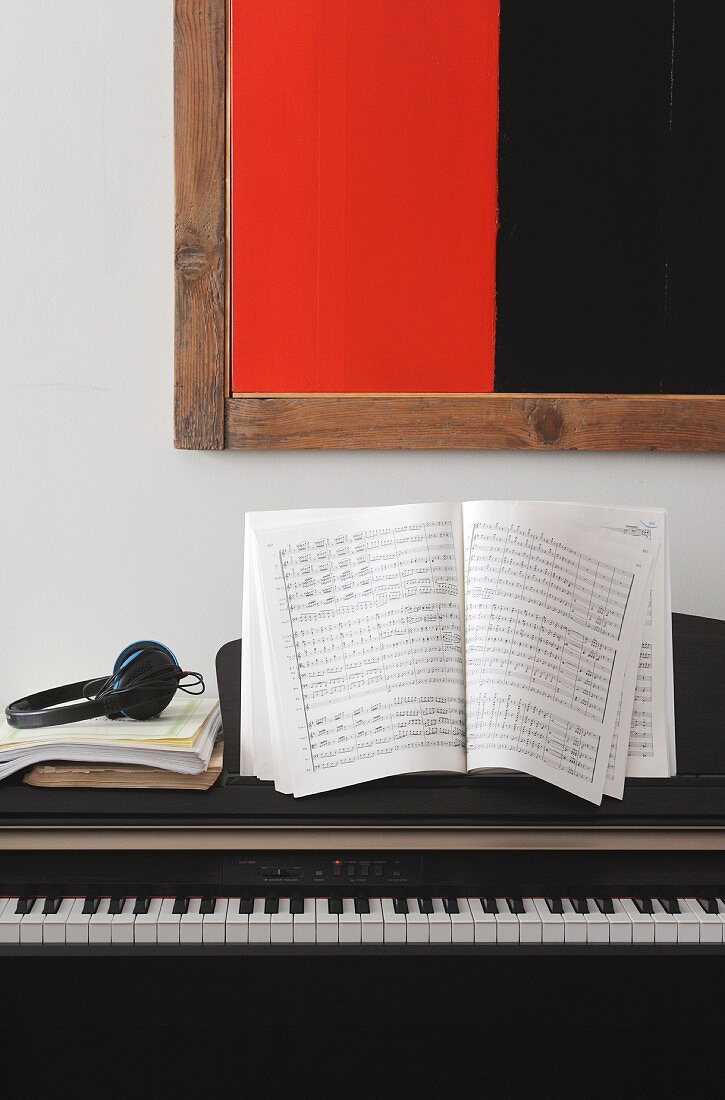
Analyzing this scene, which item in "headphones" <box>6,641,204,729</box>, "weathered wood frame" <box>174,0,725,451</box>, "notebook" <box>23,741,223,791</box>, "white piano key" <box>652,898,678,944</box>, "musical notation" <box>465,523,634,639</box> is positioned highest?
A: "weathered wood frame" <box>174,0,725,451</box>

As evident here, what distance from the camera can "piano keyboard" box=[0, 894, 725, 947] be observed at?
3.08 ft

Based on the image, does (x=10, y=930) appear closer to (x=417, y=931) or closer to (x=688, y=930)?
(x=417, y=931)

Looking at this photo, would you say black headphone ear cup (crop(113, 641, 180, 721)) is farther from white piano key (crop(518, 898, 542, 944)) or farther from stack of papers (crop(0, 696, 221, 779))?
white piano key (crop(518, 898, 542, 944))

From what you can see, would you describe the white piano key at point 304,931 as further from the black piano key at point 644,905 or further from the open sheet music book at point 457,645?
the black piano key at point 644,905

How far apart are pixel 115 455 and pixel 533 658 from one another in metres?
0.77

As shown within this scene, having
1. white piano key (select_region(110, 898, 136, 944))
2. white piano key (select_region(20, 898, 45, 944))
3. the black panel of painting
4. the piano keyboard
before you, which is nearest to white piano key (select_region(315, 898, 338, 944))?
the piano keyboard

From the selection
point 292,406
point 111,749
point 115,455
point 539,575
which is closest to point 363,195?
point 292,406

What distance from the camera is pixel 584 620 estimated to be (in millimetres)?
1017

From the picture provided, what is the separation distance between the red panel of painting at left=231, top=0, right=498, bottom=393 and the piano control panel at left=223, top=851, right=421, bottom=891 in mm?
719

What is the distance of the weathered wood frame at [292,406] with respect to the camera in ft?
4.27

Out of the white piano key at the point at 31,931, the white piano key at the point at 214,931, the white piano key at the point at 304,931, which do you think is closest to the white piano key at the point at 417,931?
the white piano key at the point at 304,931

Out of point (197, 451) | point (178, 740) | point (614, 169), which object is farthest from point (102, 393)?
point (614, 169)

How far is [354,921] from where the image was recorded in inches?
37.1

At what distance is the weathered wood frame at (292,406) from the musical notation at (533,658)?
1.39ft
